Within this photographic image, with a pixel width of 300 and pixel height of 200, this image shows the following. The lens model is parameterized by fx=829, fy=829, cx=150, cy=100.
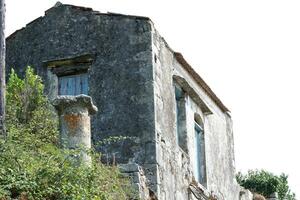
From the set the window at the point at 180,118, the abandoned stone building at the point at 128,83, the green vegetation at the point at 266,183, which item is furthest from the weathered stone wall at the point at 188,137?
the green vegetation at the point at 266,183

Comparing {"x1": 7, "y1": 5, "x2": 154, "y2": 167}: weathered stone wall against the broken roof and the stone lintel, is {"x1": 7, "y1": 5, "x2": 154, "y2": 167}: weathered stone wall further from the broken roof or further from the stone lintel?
the stone lintel

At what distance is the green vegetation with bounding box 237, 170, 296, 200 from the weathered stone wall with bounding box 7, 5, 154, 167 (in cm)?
1367

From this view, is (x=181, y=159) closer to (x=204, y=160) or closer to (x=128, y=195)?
(x=204, y=160)

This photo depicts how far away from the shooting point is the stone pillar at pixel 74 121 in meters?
11.5

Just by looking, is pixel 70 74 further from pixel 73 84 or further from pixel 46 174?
pixel 46 174

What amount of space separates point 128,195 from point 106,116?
2792 mm

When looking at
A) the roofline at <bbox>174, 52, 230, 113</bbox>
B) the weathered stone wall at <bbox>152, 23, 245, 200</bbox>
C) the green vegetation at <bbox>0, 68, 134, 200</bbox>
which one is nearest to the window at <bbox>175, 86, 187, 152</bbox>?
the weathered stone wall at <bbox>152, 23, 245, 200</bbox>

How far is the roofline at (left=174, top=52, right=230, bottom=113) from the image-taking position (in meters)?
16.1

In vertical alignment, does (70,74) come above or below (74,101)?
above

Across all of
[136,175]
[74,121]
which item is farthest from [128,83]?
[74,121]

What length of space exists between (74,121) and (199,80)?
6021 mm

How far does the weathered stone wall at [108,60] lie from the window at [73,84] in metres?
0.14

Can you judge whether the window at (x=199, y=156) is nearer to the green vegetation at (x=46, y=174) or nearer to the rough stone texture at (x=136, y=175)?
the rough stone texture at (x=136, y=175)

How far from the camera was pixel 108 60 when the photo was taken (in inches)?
593
